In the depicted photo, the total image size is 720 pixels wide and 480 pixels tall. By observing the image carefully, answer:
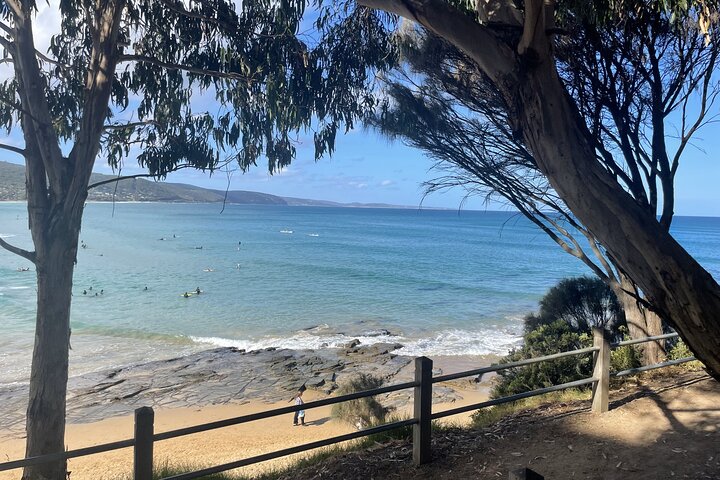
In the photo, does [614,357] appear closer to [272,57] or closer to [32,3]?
[272,57]

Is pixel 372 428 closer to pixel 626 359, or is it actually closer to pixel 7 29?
pixel 626 359

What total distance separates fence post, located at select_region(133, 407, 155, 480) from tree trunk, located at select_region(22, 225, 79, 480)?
3455mm

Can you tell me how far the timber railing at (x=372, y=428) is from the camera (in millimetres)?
3406

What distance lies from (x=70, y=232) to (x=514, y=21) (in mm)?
5461

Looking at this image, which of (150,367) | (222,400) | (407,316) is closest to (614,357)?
(222,400)

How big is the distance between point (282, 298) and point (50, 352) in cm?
2481

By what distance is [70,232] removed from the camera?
657 centimetres

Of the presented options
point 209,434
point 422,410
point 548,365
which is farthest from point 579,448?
Result: point 209,434

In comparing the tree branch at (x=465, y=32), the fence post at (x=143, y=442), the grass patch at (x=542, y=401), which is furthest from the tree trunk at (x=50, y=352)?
the tree branch at (x=465, y=32)

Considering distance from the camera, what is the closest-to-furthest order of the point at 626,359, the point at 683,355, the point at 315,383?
the point at 683,355
the point at 626,359
the point at 315,383

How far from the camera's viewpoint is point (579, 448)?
4.86 meters

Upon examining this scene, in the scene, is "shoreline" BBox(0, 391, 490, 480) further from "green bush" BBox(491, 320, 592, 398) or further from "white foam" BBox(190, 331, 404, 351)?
"white foam" BBox(190, 331, 404, 351)

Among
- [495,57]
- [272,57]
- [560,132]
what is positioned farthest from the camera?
[272,57]

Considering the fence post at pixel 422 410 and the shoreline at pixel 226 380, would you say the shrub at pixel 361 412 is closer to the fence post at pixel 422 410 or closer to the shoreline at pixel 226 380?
the shoreline at pixel 226 380
